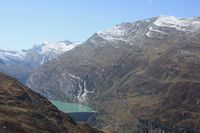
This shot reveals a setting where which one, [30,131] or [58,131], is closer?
[30,131]

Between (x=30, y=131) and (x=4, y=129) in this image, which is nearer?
(x=4, y=129)

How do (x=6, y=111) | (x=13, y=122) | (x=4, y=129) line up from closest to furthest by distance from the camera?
(x=4, y=129) < (x=13, y=122) < (x=6, y=111)

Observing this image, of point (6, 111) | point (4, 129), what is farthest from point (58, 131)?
point (4, 129)

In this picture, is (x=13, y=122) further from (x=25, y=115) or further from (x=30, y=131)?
(x=25, y=115)

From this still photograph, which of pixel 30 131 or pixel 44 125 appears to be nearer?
pixel 30 131

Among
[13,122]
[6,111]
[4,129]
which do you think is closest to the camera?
[4,129]

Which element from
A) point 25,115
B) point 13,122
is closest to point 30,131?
point 13,122

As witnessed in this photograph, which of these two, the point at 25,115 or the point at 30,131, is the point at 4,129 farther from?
the point at 25,115

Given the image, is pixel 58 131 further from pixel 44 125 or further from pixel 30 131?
pixel 30 131
